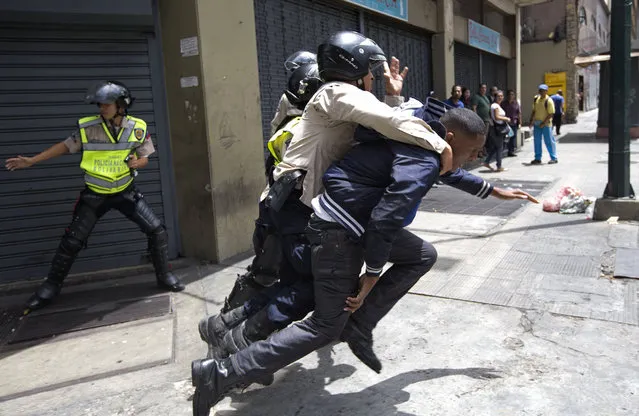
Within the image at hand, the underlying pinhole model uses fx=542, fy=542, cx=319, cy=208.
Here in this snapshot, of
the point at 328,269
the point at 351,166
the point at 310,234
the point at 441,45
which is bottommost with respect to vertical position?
the point at 328,269

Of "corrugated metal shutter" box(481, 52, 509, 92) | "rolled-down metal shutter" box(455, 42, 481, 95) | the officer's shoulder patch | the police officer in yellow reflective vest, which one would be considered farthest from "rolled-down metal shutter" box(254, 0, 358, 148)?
"corrugated metal shutter" box(481, 52, 509, 92)

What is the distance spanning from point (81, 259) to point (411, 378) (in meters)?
3.90

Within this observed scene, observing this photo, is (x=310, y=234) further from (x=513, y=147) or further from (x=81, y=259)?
(x=513, y=147)

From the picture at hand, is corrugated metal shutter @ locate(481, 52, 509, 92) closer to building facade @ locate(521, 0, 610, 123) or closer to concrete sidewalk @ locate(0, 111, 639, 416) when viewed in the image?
building facade @ locate(521, 0, 610, 123)

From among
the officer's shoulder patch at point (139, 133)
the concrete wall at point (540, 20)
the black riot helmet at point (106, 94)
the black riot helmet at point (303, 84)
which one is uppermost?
the concrete wall at point (540, 20)

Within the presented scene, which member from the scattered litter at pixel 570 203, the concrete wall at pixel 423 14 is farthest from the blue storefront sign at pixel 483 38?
the scattered litter at pixel 570 203

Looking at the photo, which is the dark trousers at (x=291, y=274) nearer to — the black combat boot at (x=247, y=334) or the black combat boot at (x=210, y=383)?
the black combat boot at (x=247, y=334)

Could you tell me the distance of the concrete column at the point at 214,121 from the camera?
5.61 m

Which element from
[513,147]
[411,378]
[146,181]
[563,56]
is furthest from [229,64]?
[563,56]

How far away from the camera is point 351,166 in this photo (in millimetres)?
2572

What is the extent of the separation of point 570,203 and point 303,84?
538 centimetres

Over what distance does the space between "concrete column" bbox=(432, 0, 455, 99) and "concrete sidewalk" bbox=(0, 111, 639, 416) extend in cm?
782

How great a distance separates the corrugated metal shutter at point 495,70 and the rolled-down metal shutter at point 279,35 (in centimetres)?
1010

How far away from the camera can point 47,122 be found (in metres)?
5.39
